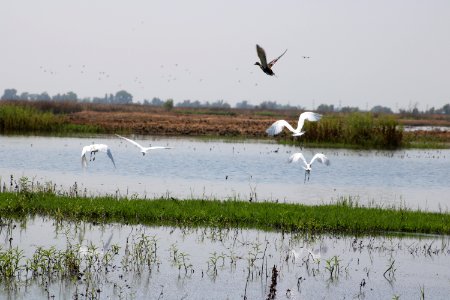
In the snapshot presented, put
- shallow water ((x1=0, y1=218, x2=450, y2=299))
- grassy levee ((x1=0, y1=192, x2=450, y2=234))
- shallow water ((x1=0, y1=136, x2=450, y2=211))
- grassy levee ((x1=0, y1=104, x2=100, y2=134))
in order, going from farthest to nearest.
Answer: grassy levee ((x1=0, y1=104, x2=100, y2=134))
shallow water ((x1=0, y1=136, x2=450, y2=211))
grassy levee ((x1=0, y1=192, x2=450, y2=234))
shallow water ((x1=0, y1=218, x2=450, y2=299))

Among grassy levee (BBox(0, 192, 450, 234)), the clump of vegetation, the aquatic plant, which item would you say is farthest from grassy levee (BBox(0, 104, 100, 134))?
grassy levee (BBox(0, 192, 450, 234))

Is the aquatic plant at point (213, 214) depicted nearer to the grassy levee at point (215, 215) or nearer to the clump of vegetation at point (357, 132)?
the grassy levee at point (215, 215)

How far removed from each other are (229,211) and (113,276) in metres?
6.32

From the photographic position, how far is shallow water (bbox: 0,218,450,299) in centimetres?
1206

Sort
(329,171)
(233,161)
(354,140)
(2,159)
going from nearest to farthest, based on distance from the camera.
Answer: (2,159), (329,171), (233,161), (354,140)

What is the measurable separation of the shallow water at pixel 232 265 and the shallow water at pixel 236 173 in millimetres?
4961

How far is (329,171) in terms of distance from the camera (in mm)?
34812

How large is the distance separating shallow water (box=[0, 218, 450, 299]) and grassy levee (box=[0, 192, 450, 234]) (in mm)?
656

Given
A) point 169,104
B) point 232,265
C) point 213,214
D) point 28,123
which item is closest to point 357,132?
point 28,123

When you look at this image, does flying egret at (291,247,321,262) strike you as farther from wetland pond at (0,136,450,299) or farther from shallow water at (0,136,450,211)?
shallow water at (0,136,450,211)

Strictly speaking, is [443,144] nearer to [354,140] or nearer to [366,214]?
[354,140]

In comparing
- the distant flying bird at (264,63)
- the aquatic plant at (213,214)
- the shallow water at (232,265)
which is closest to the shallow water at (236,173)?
the aquatic plant at (213,214)

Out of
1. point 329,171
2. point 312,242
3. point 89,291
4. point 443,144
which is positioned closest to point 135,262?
point 89,291

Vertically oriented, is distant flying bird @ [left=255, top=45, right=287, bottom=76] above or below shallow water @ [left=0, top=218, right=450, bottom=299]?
above
